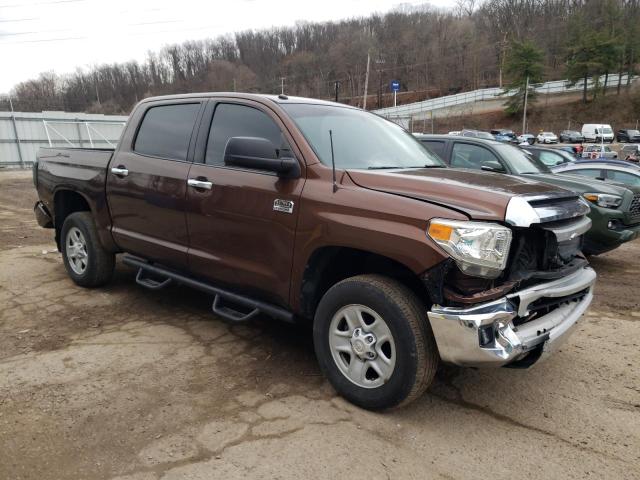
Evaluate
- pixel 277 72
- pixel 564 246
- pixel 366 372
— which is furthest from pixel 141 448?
pixel 277 72

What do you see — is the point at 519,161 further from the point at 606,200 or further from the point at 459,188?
the point at 459,188

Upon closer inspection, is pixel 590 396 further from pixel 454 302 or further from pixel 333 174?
pixel 333 174

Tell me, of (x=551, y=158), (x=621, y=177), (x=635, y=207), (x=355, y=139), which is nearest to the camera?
(x=355, y=139)

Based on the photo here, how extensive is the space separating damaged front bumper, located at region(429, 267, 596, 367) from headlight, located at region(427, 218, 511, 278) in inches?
7.5

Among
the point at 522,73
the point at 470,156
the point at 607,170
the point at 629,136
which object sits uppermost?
the point at 522,73

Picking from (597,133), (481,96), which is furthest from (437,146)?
(481,96)

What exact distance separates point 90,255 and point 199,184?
2.02m

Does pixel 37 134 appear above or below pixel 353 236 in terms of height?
below

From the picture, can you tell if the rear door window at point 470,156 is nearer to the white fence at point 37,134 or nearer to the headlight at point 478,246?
the headlight at point 478,246

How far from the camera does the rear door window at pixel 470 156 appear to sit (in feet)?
24.2

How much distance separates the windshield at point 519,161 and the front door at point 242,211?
15.4 ft

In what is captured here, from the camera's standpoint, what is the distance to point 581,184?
22.9 ft

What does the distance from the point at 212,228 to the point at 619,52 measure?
71491 millimetres

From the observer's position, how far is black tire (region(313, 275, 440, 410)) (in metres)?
2.79
